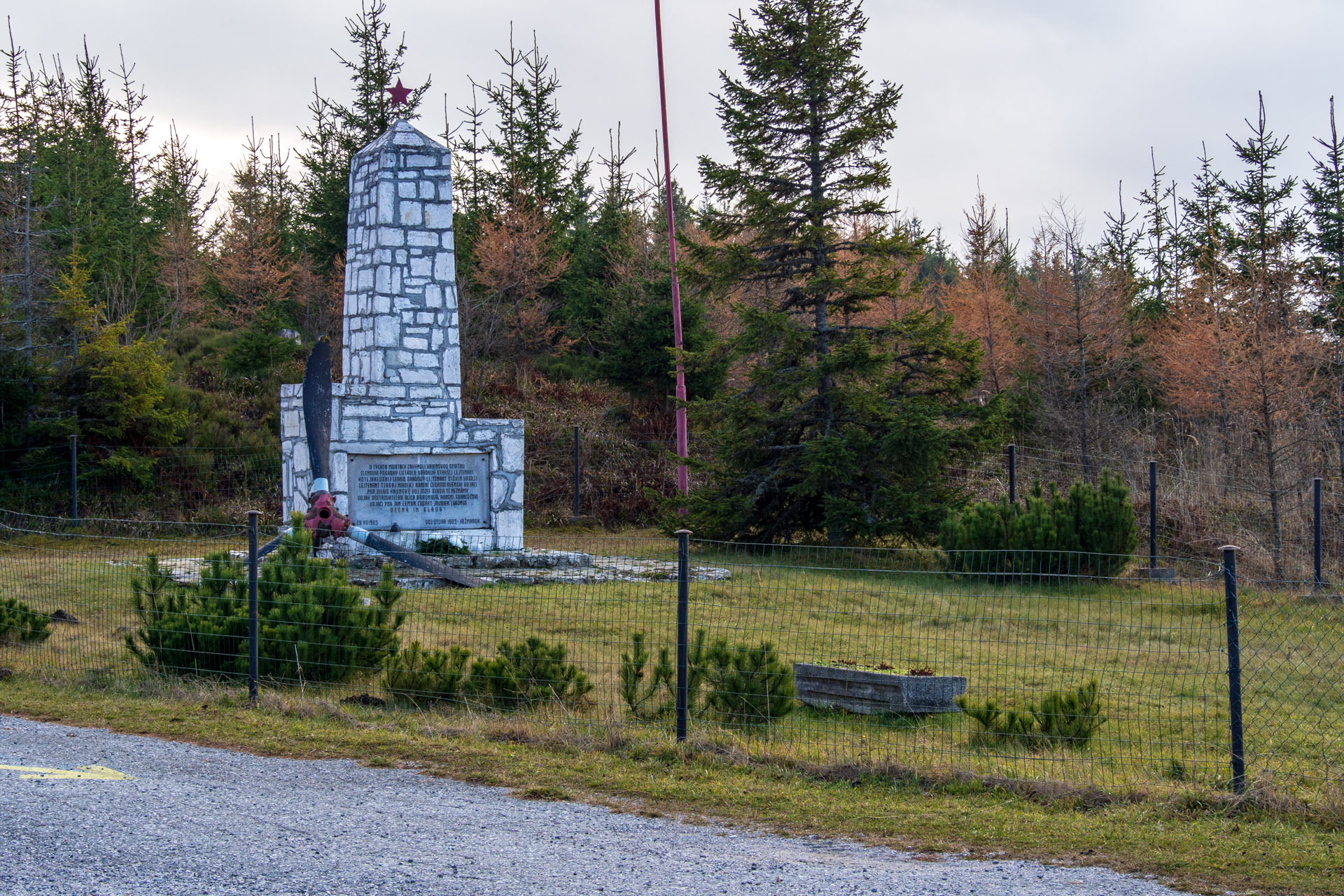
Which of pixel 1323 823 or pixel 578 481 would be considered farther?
pixel 578 481

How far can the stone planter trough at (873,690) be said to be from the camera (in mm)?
7844

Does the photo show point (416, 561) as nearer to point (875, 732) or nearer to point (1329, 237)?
point (875, 732)

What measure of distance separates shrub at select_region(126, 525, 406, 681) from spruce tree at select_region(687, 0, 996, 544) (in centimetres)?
898

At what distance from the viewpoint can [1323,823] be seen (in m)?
5.50

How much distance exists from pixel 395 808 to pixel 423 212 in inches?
414

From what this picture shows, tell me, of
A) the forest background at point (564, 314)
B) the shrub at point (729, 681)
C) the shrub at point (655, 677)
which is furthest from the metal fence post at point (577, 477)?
the shrub at point (729, 681)

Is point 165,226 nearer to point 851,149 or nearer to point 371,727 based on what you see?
point 851,149

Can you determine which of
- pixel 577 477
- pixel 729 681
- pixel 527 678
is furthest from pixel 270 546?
pixel 577 477

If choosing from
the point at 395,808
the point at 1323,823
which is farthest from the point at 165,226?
the point at 1323,823

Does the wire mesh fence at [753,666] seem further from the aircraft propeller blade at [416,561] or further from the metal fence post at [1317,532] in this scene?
the metal fence post at [1317,532]

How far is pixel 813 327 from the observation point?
59.7 feet

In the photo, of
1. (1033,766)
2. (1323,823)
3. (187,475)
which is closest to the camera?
(1323,823)

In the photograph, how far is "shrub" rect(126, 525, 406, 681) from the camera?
851 centimetres

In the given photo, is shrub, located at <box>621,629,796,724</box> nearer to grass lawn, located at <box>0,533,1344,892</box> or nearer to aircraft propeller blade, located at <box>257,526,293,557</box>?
grass lawn, located at <box>0,533,1344,892</box>
